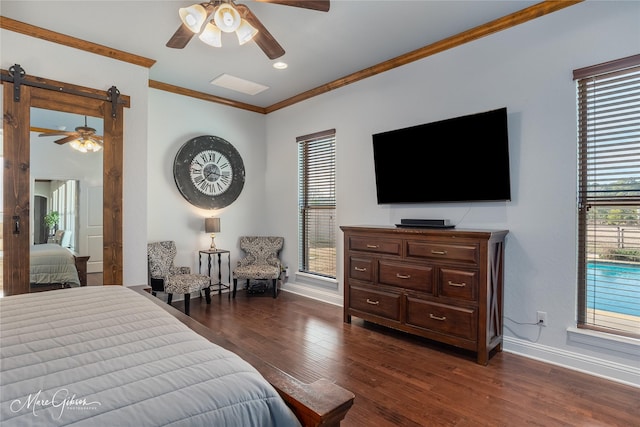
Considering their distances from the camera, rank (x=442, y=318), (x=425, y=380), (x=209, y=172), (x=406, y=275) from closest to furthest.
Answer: (x=425, y=380), (x=442, y=318), (x=406, y=275), (x=209, y=172)

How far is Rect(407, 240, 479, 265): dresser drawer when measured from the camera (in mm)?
2691

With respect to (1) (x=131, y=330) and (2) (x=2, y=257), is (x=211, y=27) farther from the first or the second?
(2) (x=2, y=257)

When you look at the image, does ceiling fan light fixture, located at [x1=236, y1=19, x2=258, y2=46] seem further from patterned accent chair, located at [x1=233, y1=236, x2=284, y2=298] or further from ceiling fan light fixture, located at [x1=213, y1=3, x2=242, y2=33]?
patterned accent chair, located at [x1=233, y1=236, x2=284, y2=298]

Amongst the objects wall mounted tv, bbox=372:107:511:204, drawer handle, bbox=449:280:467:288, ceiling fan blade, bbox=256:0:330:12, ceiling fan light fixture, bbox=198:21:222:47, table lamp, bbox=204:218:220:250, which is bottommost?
drawer handle, bbox=449:280:467:288

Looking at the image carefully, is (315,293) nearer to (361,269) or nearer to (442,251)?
(361,269)

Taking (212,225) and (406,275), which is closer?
(406,275)

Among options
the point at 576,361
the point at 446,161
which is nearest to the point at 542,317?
the point at 576,361

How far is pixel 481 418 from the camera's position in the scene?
1.97 m

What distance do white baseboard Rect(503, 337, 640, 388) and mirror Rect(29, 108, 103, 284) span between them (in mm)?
3950

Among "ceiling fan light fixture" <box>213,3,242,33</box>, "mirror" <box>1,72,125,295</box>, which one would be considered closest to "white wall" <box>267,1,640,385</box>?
"ceiling fan light fixture" <box>213,3,242,33</box>

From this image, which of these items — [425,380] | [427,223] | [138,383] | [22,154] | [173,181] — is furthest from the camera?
[173,181]

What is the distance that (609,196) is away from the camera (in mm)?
2443

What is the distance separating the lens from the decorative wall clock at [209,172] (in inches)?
178

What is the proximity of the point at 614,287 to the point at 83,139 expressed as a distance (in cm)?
471
